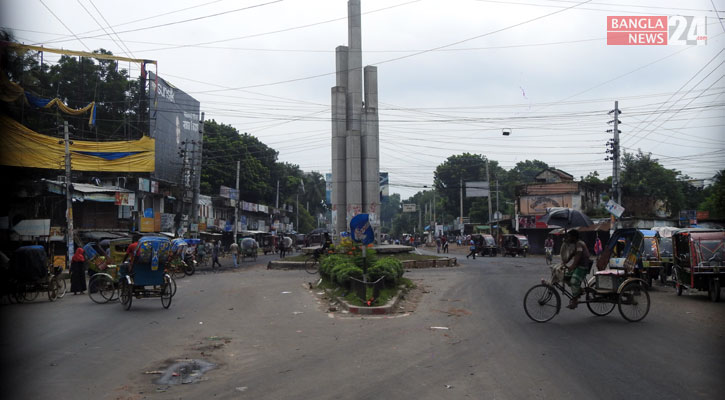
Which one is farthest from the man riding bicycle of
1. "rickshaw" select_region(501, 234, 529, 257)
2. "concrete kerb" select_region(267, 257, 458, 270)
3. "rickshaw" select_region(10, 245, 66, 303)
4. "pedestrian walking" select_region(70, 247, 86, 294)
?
"rickshaw" select_region(501, 234, 529, 257)

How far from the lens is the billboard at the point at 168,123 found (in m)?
45.9

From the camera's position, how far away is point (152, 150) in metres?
41.1

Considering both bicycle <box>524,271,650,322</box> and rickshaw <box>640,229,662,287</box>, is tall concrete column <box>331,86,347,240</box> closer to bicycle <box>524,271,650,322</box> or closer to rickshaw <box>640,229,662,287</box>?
rickshaw <box>640,229,662,287</box>

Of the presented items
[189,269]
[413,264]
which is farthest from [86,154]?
[413,264]

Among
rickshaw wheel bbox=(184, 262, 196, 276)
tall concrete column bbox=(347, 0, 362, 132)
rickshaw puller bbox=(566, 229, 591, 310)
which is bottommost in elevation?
rickshaw wheel bbox=(184, 262, 196, 276)

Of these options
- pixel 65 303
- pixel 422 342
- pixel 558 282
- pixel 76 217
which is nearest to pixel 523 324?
pixel 558 282

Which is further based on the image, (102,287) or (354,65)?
(354,65)

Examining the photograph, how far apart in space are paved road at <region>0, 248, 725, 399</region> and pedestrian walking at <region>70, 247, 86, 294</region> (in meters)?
2.94

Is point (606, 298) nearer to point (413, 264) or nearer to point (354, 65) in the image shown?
point (413, 264)

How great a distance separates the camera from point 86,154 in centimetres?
3753

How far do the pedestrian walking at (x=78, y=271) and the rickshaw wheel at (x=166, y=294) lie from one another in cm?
442

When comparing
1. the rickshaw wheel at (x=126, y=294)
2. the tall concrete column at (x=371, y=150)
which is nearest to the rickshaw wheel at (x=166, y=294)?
the rickshaw wheel at (x=126, y=294)

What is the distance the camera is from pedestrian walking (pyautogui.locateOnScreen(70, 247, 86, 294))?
17000mm

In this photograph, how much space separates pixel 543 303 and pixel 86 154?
35354mm
